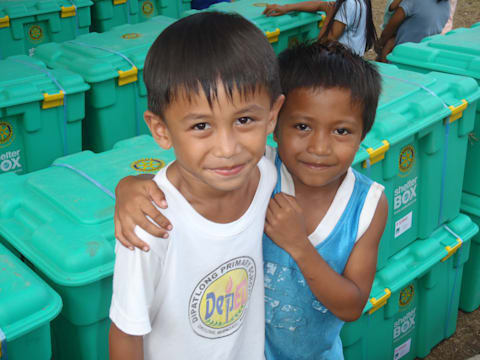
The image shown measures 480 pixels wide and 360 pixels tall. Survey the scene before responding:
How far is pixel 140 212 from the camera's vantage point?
1.22 meters

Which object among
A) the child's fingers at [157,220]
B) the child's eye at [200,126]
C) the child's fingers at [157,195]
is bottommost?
the child's fingers at [157,220]

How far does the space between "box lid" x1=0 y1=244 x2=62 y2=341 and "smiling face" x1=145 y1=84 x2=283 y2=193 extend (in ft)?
1.92

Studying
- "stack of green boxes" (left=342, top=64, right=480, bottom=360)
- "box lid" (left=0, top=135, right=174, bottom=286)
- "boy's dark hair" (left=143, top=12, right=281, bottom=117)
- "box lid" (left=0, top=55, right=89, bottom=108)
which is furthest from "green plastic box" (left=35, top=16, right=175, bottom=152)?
"boy's dark hair" (left=143, top=12, right=281, bottom=117)

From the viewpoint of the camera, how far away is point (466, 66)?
9.76 feet

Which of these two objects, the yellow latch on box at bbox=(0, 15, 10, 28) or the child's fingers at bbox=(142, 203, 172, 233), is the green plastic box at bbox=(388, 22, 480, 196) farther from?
the yellow latch on box at bbox=(0, 15, 10, 28)

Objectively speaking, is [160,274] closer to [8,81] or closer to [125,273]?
[125,273]


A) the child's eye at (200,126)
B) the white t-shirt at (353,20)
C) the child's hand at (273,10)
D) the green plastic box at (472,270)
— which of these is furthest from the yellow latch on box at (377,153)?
the child's hand at (273,10)

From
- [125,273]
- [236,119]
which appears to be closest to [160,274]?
[125,273]

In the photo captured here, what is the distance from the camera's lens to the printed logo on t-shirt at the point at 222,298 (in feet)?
4.34

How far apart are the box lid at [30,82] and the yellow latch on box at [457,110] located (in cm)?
174

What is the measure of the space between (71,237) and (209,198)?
23.6 inches

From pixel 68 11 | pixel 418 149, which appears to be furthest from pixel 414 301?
pixel 68 11

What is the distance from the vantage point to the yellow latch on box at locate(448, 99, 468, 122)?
2592 millimetres

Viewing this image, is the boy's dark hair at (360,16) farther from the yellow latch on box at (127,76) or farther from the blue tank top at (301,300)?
the blue tank top at (301,300)
